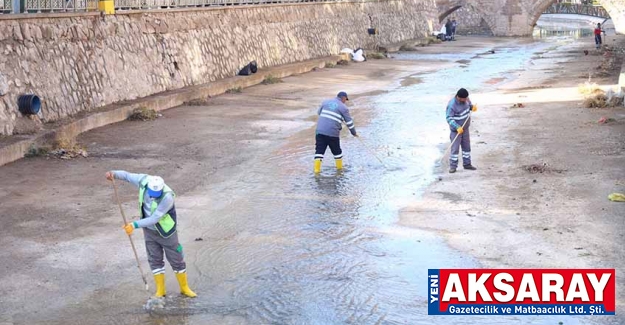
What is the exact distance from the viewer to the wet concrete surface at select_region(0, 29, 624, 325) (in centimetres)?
851

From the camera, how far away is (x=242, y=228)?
37.4 feet

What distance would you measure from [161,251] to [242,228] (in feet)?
9.13

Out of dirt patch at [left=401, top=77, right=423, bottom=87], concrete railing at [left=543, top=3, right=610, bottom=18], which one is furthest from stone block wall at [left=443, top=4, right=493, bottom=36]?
dirt patch at [left=401, top=77, right=423, bottom=87]

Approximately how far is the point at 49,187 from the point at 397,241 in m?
5.67

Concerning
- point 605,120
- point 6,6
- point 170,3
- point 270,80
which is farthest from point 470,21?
point 6,6

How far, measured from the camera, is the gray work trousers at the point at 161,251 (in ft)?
28.3

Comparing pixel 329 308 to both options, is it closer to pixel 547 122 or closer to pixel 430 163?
pixel 430 163

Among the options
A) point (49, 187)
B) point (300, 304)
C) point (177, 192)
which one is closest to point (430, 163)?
point (177, 192)

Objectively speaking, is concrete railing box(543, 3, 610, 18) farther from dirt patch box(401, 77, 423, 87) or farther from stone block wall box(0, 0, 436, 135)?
dirt patch box(401, 77, 423, 87)

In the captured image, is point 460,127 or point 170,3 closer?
point 460,127

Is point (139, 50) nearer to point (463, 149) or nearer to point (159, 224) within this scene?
point (463, 149)

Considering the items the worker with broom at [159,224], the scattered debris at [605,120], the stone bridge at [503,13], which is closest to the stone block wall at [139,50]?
the worker with broom at [159,224]

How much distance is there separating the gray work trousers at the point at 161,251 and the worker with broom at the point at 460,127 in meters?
6.90

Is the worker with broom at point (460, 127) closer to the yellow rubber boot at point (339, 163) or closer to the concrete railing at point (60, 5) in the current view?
the yellow rubber boot at point (339, 163)
